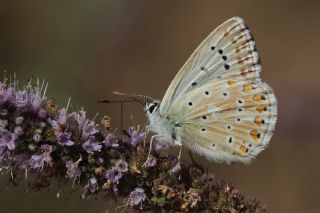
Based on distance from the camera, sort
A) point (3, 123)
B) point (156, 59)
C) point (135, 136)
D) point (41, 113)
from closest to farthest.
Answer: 1. point (3, 123)
2. point (41, 113)
3. point (135, 136)
4. point (156, 59)

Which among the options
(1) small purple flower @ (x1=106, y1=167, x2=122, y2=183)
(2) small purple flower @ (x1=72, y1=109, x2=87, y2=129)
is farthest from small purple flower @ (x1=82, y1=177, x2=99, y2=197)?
(2) small purple flower @ (x1=72, y1=109, x2=87, y2=129)

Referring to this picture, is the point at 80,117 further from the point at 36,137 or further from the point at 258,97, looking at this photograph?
the point at 258,97

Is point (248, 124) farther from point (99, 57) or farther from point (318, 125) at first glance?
point (99, 57)

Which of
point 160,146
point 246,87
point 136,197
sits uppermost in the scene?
point 246,87

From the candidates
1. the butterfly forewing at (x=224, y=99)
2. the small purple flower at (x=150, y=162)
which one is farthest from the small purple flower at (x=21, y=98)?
the butterfly forewing at (x=224, y=99)

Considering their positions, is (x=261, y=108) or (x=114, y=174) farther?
(x=261, y=108)

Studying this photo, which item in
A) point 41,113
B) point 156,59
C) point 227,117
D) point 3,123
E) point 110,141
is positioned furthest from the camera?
point 156,59

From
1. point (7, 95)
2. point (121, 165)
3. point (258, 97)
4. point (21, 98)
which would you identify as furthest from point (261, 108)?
point (7, 95)
